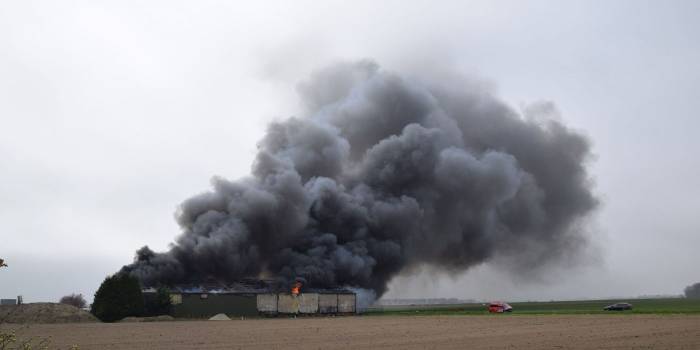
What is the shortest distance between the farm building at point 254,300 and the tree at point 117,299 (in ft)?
10.8

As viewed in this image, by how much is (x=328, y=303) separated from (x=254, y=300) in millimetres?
9849

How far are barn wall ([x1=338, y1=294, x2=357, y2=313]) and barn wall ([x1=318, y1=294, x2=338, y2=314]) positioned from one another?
2.44 ft

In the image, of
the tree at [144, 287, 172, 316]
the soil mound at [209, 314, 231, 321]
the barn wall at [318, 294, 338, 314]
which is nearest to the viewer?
the soil mound at [209, 314, 231, 321]

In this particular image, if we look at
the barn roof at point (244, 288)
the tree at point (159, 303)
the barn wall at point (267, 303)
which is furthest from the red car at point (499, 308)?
the tree at point (159, 303)

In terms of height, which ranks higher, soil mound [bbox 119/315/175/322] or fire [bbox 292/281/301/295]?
fire [bbox 292/281/301/295]

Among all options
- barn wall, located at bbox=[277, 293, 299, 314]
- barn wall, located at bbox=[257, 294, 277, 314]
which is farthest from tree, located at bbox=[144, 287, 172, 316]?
barn wall, located at bbox=[277, 293, 299, 314]

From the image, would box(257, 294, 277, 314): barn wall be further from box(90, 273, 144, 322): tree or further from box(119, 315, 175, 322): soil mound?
box(90, 273, 144, 322): tree

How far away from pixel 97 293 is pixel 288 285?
2404cm

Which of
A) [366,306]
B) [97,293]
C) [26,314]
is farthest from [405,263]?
[26,314]

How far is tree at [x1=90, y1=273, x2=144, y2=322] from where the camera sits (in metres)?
65.5

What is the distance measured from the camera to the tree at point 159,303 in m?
69.8

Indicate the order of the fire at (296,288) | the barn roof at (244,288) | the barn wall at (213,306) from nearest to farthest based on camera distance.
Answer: the barn wall at (213,306) → the fire at (296,288) → the barn roof at (244,288)

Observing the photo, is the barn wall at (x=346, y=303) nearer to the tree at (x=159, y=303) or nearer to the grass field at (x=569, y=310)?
the grass field at (x=569, y=310)

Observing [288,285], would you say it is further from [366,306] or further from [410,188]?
[410,188]
